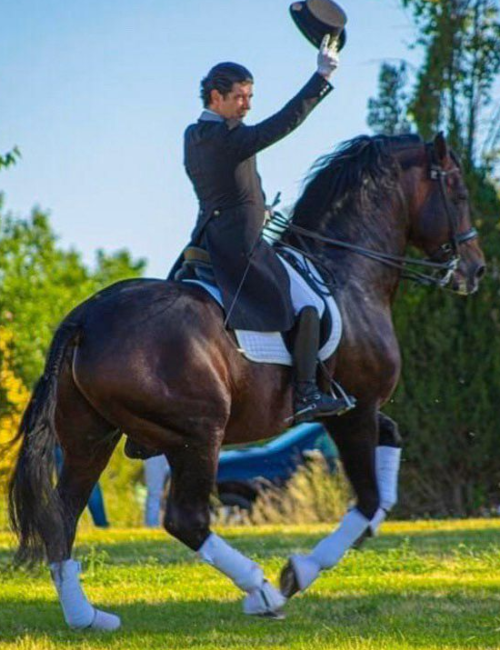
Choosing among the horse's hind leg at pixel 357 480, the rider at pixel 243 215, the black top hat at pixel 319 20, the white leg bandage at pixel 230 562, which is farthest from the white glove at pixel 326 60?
the white leg bandage at pixel 230 562

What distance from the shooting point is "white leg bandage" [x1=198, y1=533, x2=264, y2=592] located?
8031mm

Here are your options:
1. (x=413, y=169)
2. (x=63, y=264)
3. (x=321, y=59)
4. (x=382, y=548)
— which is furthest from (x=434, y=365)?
(x=63, y=264)

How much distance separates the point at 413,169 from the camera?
9.85 m

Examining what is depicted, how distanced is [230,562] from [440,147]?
126 inches

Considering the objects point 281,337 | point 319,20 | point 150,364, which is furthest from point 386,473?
point 319,20

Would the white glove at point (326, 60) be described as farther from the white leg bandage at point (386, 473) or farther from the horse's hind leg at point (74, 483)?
the white leg bandage at point (386, 473)

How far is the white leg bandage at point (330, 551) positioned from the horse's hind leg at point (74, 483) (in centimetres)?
108

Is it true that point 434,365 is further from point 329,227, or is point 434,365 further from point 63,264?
point 63,264

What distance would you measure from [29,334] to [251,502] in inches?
1056

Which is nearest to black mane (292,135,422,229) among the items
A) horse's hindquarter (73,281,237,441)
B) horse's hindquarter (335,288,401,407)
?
horse's hindquarter (335,288,401,407)

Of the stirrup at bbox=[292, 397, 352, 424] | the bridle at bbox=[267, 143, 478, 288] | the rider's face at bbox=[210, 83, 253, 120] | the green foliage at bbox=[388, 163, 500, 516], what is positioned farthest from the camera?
the green foliage at bbox=[388, 163, 500, 516]

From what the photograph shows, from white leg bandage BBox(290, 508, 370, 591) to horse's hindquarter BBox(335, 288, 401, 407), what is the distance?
0.71 meters

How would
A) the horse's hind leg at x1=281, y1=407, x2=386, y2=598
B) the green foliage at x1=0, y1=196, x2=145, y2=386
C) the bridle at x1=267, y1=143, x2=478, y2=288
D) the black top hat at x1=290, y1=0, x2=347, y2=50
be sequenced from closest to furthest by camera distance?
1. the horse's hind leg at x1=281, y1=407, x2=386, y2=598
2. the black top hat at x1=290, y1=0, x2=347, y2=50
3. the bridle at x1=267, y1=143, x2=478, y2=288
4. the green foliage at x1=0, y1=196, x2=145, y2=386

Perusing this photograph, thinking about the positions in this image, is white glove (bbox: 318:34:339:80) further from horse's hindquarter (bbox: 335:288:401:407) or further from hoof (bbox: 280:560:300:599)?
hoof (bbox: 280:560:300:599)
